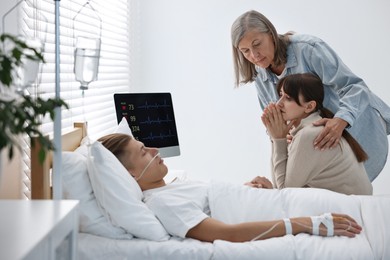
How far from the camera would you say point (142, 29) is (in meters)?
4.67

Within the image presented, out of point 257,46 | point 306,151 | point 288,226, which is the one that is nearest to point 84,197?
point 288,226

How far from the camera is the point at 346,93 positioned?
2.88 metres

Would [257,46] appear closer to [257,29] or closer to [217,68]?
[257,29]

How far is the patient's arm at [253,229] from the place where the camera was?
1.93m

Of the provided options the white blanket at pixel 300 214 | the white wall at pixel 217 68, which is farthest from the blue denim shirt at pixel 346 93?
the white wall at pixel 217 68

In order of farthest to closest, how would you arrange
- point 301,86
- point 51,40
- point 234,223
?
1. point 51,40
2. point 301,86
3. point 234,223

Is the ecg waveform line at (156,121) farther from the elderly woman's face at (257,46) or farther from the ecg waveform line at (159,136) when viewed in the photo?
the elderly woman's face at (257,46)

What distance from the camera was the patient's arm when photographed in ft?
6.32

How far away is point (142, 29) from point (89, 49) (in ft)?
9.38

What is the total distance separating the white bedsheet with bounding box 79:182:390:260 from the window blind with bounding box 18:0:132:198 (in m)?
0.65

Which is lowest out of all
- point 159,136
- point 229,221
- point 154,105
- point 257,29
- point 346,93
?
point 229,221

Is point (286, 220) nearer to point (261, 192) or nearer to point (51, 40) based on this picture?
point (261, 192)

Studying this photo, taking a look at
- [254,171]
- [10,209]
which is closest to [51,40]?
[10,209]

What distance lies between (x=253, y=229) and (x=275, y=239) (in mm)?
81
